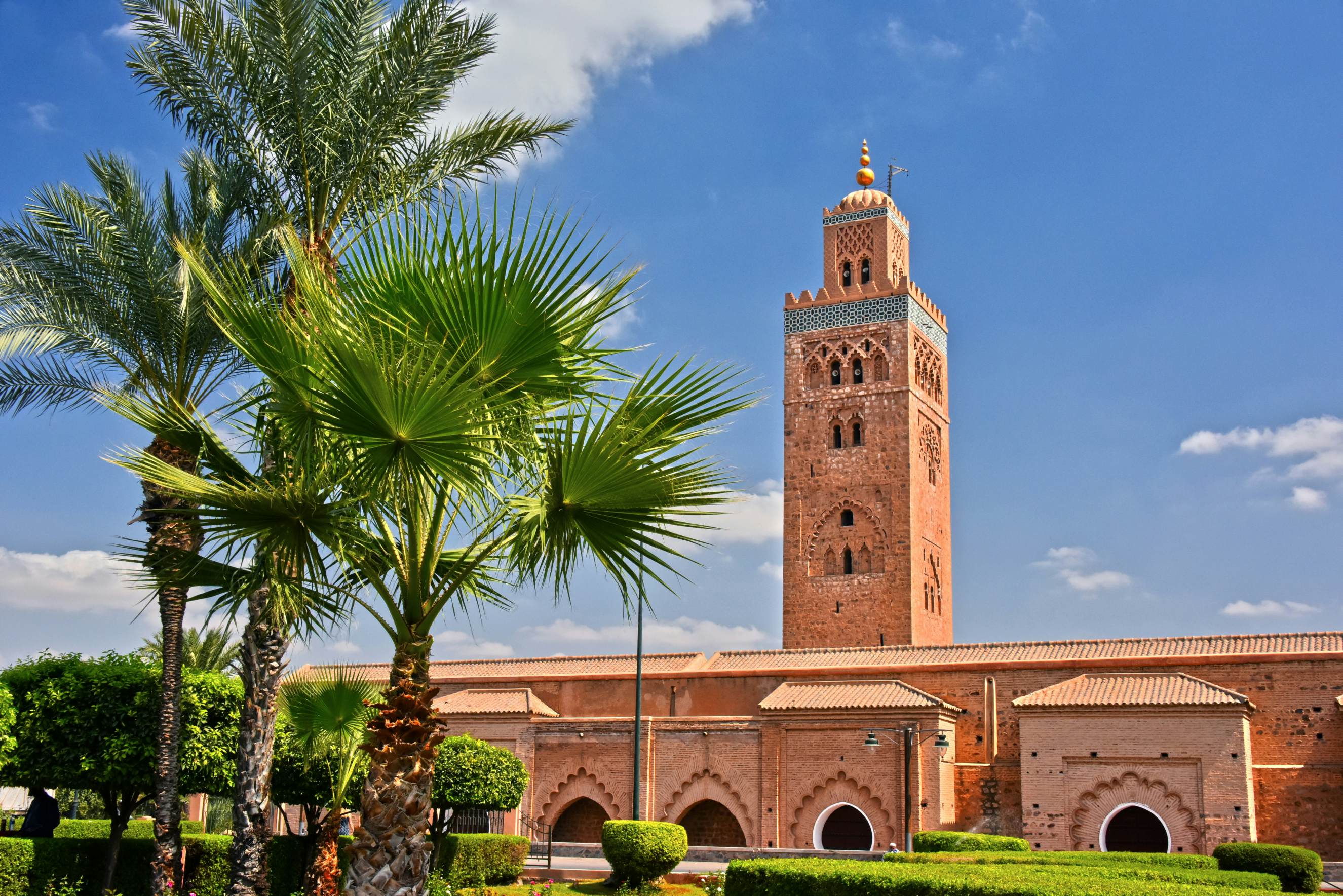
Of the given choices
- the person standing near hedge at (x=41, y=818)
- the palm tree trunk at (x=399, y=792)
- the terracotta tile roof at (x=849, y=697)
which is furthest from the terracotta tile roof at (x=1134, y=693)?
the palm tree trunk at (x=399, y=792)

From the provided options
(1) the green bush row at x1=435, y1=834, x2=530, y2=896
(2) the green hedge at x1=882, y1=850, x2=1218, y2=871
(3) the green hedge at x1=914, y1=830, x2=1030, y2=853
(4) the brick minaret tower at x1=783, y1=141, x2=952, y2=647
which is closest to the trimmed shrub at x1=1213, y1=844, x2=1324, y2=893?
(2) the green hedge at x1=882, y1=850, x2=1218, y2=871

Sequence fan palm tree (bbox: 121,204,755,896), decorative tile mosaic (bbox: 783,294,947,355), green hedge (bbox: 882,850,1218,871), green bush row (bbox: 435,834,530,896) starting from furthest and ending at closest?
decorative tile mosaic (bbox: 783,294,947,355) → green bush row (bbox: 435,834,530,896) → green hedge (bbox: 882,850,1218,871) → fan palm tree (bbox: 121,204,755,896)

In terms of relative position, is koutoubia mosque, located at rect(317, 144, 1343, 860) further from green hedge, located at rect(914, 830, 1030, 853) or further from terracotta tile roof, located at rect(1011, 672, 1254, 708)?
green hedge, located at rect(914, 830, 1030, 853)

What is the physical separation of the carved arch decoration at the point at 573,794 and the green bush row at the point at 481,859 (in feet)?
22.6

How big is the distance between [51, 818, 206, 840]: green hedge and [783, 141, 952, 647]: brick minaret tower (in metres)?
17.1

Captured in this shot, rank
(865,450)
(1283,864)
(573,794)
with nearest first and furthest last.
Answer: (1283,864) → (573,794) → (865,450)

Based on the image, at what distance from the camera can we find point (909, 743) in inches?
883

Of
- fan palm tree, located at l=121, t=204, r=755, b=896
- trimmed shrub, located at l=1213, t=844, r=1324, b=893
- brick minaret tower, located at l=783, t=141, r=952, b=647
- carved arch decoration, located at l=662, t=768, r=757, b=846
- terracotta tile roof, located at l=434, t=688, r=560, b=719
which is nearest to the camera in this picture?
fan palm tree, located at l=121, t=204, r=755, b=896

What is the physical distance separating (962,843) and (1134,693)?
192 inches

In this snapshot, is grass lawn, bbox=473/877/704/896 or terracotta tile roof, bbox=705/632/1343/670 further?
terracotta tile roof, bbox=705/632/1343/670

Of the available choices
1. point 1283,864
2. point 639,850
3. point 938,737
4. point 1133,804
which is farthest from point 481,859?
point 1133,804

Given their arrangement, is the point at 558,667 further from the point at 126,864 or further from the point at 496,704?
the point at 126,864

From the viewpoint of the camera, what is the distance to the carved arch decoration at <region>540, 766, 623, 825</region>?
1012 inches

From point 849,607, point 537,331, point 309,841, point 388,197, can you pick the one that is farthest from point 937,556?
point 537,331
